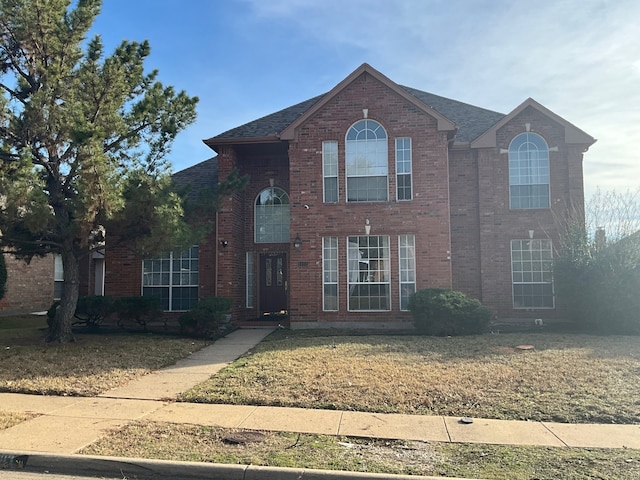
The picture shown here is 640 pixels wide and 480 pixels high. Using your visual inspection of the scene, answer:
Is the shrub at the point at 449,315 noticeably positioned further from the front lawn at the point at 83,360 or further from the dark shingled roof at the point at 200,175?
the dark shingled roof at the point at 200,175

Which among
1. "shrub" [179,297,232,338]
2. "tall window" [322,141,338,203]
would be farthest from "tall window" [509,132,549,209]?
"shrub" [179,297,232,338]

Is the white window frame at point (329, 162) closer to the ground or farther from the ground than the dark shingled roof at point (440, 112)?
closer to the ground

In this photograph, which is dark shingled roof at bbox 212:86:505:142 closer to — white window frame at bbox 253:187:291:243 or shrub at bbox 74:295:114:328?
Answer: white window frame at bbox 253:187:291:243

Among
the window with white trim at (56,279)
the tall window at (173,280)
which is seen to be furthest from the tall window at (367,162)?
the window with white trim at (56,279)

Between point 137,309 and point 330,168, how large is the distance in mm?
7146

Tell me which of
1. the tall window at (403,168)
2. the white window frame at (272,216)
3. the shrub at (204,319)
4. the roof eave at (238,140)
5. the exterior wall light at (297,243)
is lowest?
the shrub at (204,319)

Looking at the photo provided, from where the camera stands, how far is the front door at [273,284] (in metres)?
17.3

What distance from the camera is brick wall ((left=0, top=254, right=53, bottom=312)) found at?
23.0m

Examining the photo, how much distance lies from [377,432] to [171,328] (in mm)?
10676

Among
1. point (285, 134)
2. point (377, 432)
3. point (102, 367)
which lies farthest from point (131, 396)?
point (285, 134)

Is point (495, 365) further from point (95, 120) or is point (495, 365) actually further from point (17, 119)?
point (17, 119)

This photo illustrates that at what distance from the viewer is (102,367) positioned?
9.72 metres

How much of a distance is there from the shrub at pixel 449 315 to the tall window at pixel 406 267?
4.48 feet

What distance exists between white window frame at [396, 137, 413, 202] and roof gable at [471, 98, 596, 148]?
2.40 meters
